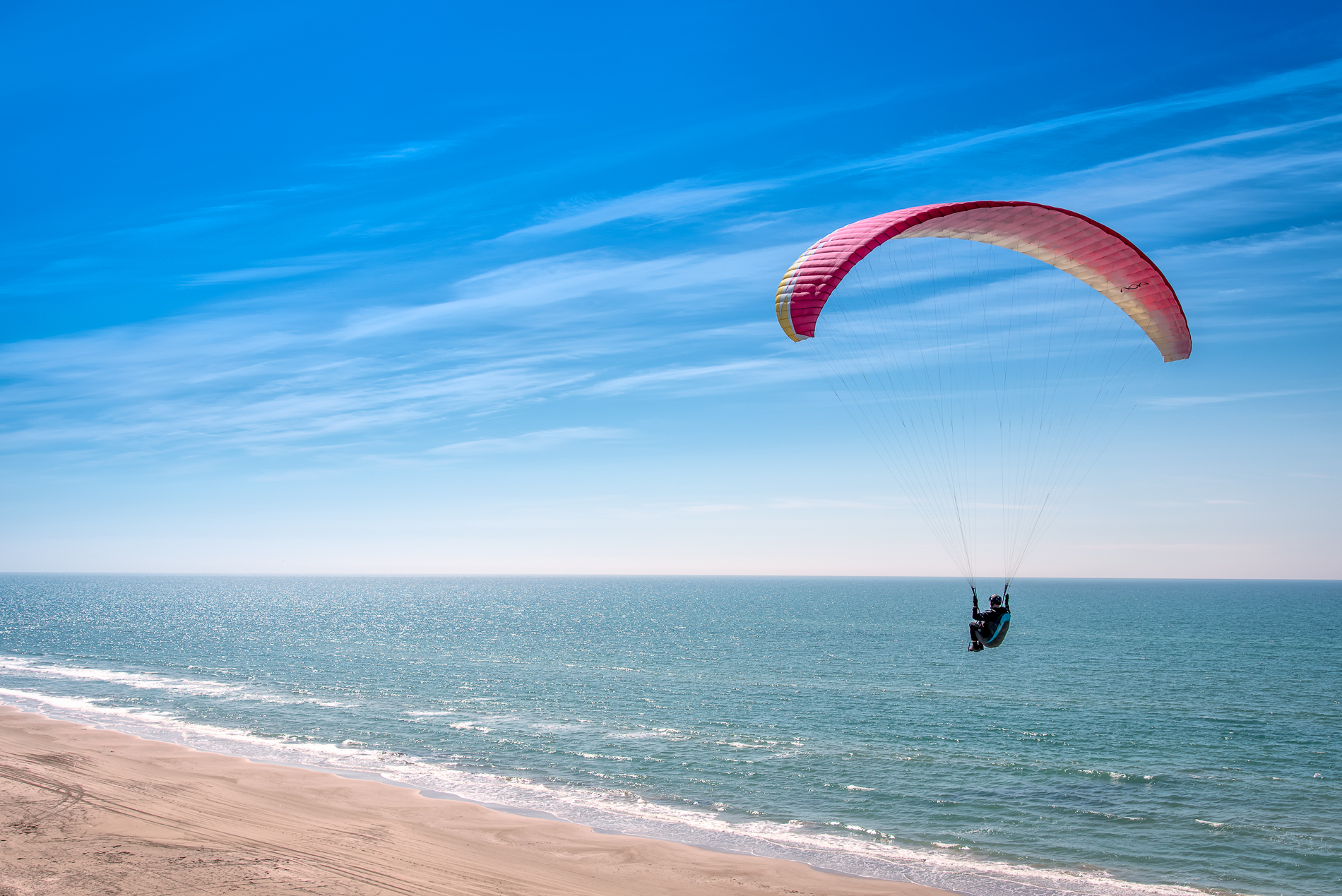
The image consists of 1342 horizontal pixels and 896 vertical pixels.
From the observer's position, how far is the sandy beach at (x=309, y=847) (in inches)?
553

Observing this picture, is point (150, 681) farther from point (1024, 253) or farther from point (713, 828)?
point (1024, 253)

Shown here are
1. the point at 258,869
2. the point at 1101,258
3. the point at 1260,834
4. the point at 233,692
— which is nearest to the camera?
the point at 258,869

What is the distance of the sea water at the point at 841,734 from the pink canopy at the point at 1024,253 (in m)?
11.4

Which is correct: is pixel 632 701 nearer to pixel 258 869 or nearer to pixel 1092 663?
pixel 258 869

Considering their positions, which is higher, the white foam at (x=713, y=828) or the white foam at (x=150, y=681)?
the white foam at (x=713, y=828)

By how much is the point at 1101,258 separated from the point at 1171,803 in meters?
15.0

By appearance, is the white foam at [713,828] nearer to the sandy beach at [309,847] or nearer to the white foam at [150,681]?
the sandy beach at [309,847]

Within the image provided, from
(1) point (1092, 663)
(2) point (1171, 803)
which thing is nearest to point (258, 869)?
(2) point (1171, 803)

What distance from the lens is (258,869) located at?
14461 mm

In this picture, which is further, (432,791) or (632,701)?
(632,701)

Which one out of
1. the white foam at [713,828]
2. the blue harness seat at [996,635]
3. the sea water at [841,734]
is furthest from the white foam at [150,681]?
the blue harness seat at [996,635]

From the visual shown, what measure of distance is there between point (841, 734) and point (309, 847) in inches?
728

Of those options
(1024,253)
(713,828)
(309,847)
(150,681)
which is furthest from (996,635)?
(150,681)

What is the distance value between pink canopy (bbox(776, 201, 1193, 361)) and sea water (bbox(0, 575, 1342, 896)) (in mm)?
11384
